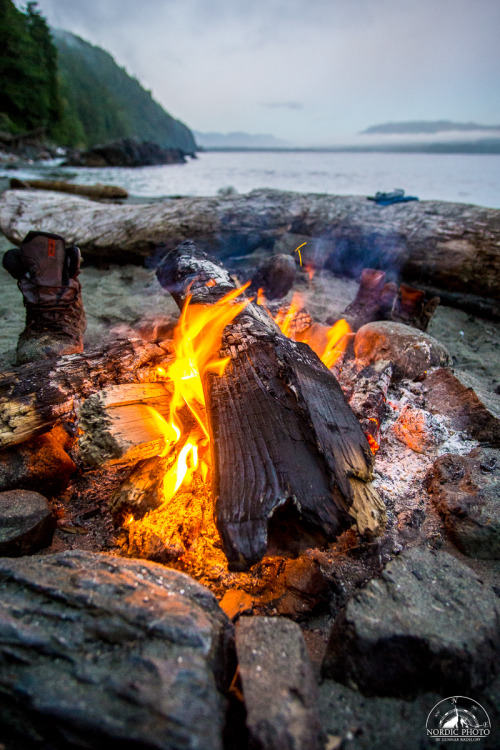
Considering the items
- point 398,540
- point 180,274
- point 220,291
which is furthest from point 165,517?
point 180,274

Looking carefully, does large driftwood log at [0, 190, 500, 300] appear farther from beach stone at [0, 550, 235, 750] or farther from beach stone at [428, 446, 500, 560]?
beach stone at [0, 550, 235, 750]

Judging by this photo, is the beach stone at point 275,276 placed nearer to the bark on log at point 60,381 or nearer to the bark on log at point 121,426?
the bark on log at point 60,381

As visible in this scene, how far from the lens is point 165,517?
1641 mm

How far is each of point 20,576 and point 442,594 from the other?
4.64 ft

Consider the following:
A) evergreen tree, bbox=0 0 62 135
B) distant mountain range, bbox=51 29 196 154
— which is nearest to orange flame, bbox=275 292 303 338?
evergreen tree, bbox=0 0 62 135

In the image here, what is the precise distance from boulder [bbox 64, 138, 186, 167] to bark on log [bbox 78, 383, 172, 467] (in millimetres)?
25600

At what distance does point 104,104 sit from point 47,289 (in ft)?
242

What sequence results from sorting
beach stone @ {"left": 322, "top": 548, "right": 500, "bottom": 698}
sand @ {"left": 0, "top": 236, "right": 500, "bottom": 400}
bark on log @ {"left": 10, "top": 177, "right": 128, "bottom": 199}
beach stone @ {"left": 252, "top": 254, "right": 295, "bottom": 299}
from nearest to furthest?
beach stone @ {"left": 322, "top": 548, "right": 500, "bottom": 698} → sand @ {"left": 0, "top": 236, "right": 500, "bottom": 400} → beach stone @ {"left": 252, "top": 254, "right": 295, "bottom": 299} → bark on log @ {"left": 10, "top": 177, "right": 128, "bottom": 199}

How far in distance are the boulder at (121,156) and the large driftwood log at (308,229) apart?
21.2m

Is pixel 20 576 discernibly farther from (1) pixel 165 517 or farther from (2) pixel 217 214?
(2) pixel 217 214

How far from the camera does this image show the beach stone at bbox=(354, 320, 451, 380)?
2582 mm

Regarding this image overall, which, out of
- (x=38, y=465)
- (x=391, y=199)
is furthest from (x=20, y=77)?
(x=38, y=465)

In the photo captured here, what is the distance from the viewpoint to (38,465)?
5.77 ft

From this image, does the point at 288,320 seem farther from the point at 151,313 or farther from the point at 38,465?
the point at 38,465
